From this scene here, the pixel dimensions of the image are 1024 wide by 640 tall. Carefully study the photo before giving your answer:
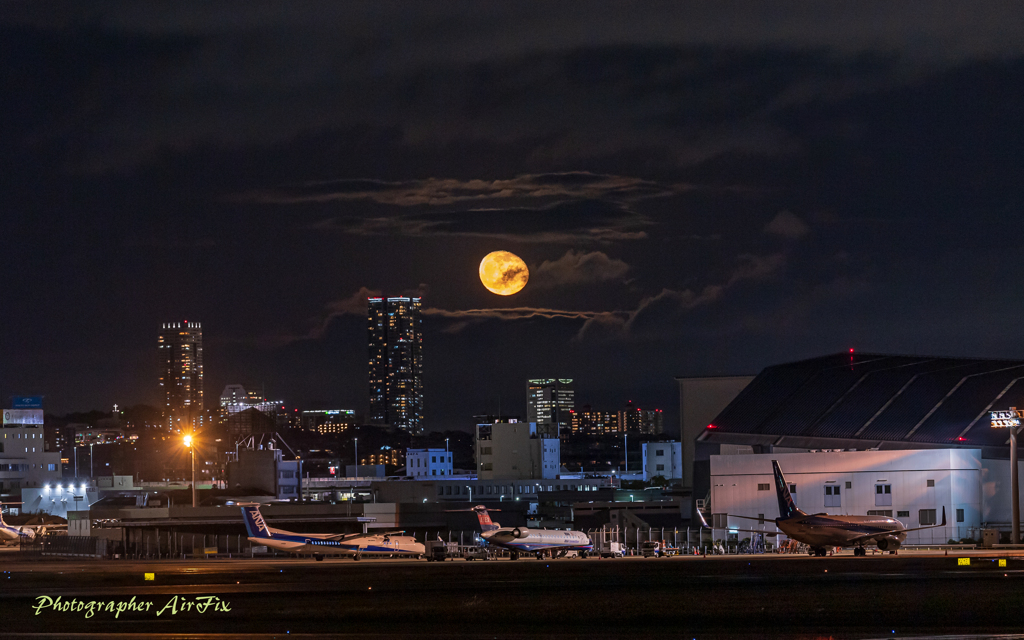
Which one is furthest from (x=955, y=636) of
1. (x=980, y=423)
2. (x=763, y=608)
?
(x=980, y=423)

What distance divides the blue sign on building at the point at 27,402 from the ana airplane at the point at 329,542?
127180mm

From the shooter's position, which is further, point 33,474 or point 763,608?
point 33,474

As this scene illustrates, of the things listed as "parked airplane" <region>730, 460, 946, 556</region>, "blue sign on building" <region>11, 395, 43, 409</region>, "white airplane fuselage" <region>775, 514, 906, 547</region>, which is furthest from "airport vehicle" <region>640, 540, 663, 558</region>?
"blue sign on building" <region>11, 395, 43, 409</region>

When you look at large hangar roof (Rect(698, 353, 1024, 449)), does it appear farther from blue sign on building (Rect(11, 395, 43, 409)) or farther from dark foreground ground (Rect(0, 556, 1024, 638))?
blue sign on building (Rect(11, 395, 43, 409))

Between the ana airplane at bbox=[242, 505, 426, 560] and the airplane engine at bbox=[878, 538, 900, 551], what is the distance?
3087cm

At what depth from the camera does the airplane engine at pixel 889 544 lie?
76938mm

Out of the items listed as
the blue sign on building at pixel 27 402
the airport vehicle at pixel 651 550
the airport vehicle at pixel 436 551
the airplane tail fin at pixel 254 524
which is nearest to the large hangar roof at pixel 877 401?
the airport vehicle at pixel 651 550

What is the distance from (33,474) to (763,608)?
556 feet

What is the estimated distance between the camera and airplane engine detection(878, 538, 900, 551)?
76938mm

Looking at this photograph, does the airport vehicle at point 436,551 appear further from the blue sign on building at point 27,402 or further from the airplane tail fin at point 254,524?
the blue sign on building at point 27,402

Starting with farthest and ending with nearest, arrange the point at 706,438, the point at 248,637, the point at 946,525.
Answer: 1. the point at 706,438
2. the point at 946,525
3. the point at 248,637

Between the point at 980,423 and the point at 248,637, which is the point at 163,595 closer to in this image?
the point at 248,637

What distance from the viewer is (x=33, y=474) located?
188 meters

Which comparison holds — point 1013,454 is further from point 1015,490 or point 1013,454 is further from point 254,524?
point 254,524
